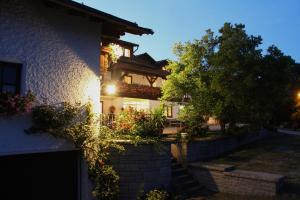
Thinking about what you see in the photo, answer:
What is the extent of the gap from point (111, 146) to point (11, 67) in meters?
4.00

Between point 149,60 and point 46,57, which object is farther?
point 149,60

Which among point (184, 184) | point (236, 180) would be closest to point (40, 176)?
point (184, 184)

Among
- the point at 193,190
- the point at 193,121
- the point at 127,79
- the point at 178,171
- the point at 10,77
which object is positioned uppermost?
the point at 127,79

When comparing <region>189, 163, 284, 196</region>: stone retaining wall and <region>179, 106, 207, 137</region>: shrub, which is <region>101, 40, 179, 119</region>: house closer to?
<region>179, 106, 207, 137</region>: shrub

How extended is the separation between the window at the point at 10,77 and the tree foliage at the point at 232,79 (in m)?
11.4

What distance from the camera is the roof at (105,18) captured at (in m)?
→ 8.88

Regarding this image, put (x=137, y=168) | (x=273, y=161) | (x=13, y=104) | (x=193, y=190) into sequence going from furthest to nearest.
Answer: (x=273, y=161) → (x=193, y=190) → (x=137, y=168) → (x=13, y=104)

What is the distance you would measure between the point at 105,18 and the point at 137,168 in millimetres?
4894

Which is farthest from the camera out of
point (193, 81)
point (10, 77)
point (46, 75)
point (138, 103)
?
point (138, 103)

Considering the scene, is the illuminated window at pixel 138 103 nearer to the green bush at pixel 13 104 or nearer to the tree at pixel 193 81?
the tree at pixel 193 81

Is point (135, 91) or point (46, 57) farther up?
point (135, 91)

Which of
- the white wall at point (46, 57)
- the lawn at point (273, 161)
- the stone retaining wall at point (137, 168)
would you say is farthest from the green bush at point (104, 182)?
the lawn at point (273, 161)

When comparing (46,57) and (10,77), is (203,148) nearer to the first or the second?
(46,57)

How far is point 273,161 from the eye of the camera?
16062mm
